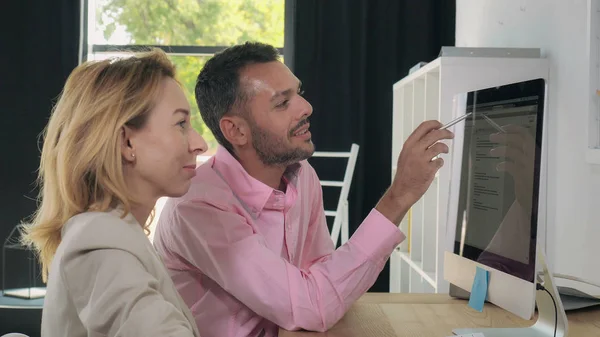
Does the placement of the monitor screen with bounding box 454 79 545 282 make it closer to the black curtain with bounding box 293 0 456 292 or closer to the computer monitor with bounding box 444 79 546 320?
the computer monitor with bounding box 444 79 546 320

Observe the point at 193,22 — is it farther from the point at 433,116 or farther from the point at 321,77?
the point at 433,116

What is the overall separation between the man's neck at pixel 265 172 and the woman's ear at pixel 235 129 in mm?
47

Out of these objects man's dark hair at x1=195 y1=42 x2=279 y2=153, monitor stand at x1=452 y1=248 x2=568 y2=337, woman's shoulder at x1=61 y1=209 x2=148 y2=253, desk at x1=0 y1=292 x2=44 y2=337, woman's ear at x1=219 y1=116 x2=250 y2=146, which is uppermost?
man's dark hair at x1=195 y1=42 x2=279 y2=153

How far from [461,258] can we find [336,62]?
2.68 m

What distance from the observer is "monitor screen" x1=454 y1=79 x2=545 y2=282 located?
1034 millimetres

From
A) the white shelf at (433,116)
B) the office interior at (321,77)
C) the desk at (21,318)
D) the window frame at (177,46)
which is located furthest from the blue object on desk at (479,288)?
the desk at (21,318)

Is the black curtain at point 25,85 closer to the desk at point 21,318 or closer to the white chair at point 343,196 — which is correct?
the desk at point 21,318

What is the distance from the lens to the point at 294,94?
61.9 inches

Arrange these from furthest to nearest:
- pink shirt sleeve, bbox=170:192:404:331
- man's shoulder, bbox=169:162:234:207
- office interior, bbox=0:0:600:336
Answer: office interior, bbox=0:0:600:336 → man's shoulder, bbox=169:162:234:207 → pink shirt sleeve, bbox=170:192:404:331

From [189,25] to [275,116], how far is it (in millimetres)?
2669

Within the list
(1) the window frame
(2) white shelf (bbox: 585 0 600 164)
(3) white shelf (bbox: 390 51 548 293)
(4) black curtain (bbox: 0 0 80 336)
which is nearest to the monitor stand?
(3) white shelf (bbox: 390 51 548 293)

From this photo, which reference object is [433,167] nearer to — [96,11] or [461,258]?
[461,258]

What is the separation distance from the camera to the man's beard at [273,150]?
1.54 m

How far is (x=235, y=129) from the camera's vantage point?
159cm
